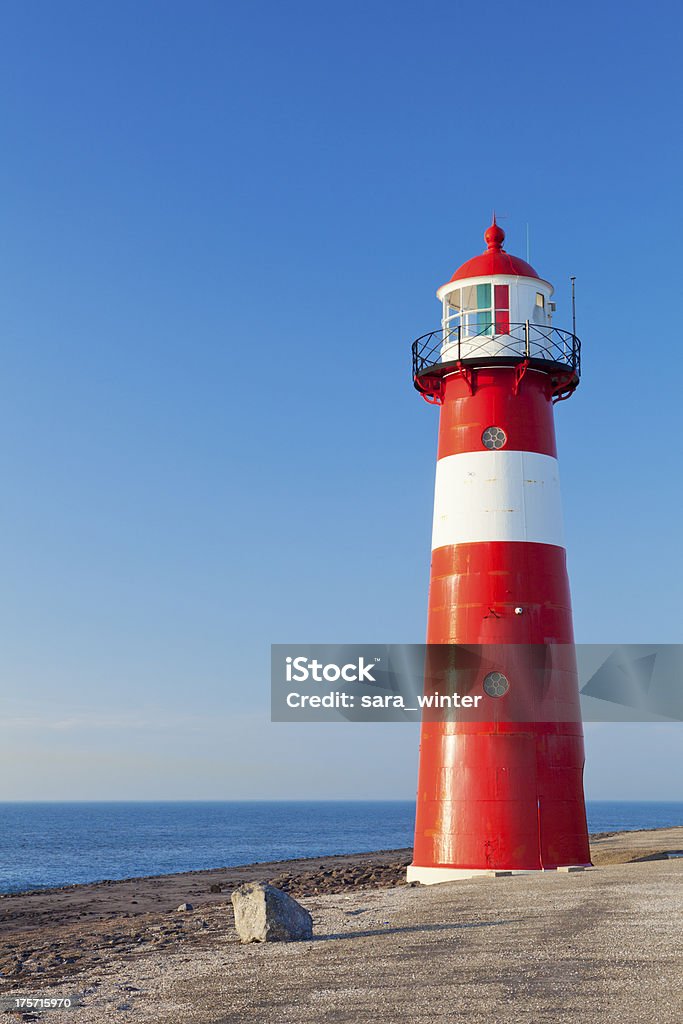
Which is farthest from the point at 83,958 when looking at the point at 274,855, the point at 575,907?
the point at 274,855

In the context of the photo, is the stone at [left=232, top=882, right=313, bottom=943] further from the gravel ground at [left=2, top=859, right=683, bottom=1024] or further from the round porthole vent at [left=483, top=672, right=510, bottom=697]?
the round porthole vent at [left=483, top=672, right=510, bottom=697]

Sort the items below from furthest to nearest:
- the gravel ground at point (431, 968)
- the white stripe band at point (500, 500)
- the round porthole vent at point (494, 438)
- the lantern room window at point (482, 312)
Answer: the lantern room window at point (482, 312), the round porthole vent at point (494, 438), the white stripe band at point (500, 500), the gravel ground at point (431, 968)

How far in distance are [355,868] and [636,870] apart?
14484mm

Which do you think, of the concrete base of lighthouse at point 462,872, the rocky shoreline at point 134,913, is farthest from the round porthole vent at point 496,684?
the rocky shoreline at point 134,913

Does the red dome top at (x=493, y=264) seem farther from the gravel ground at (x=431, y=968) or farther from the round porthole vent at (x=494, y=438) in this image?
the gravel ground at (x=431, y=968)

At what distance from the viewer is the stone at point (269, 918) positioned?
14492 mm

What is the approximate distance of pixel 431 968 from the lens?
12.1 m

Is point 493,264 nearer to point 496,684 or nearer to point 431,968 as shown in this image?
point 496,684

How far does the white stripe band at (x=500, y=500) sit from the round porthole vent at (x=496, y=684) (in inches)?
109

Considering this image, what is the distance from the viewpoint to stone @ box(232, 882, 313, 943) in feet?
47.5

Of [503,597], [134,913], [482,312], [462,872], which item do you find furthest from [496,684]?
[134,913]

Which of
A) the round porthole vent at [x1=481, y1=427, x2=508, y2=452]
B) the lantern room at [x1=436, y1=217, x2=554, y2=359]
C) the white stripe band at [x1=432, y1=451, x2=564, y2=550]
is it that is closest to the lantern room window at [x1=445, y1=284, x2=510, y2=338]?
the lantern room at [x1=436, y1=217, x2=554, y2=359]

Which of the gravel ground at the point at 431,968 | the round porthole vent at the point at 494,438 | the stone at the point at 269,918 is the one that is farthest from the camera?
the round porthole vent at the point at 494,438

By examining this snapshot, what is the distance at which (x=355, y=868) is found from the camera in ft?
110
